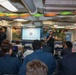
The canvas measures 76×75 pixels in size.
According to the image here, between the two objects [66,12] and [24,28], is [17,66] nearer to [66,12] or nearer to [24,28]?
[66,12]

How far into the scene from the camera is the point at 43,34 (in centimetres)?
1573

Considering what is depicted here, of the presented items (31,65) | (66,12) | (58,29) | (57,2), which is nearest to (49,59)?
(31,65)

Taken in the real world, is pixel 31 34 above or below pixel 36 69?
below

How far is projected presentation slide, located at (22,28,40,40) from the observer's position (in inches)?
561

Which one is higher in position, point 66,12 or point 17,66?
point 66,12

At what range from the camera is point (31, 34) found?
47.7 feet

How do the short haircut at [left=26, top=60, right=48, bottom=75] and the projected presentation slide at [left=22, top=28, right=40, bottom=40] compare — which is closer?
the short haircut at [left=26, top=60, right=48, bottom=75]

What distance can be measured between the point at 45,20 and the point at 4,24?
2.96 metres

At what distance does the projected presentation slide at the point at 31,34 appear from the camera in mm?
14258

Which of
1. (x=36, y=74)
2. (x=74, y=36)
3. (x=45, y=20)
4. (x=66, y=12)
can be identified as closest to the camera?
(x=36, y=74)

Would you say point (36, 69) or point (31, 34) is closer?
point (36, 69)

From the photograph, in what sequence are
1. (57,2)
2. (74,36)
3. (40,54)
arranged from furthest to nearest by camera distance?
(74,36) → (57,2) → (40,54)

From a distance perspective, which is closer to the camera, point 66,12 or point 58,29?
point 66,12

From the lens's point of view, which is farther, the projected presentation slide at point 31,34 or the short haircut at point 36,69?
the projected presentation slide at point 31,34
